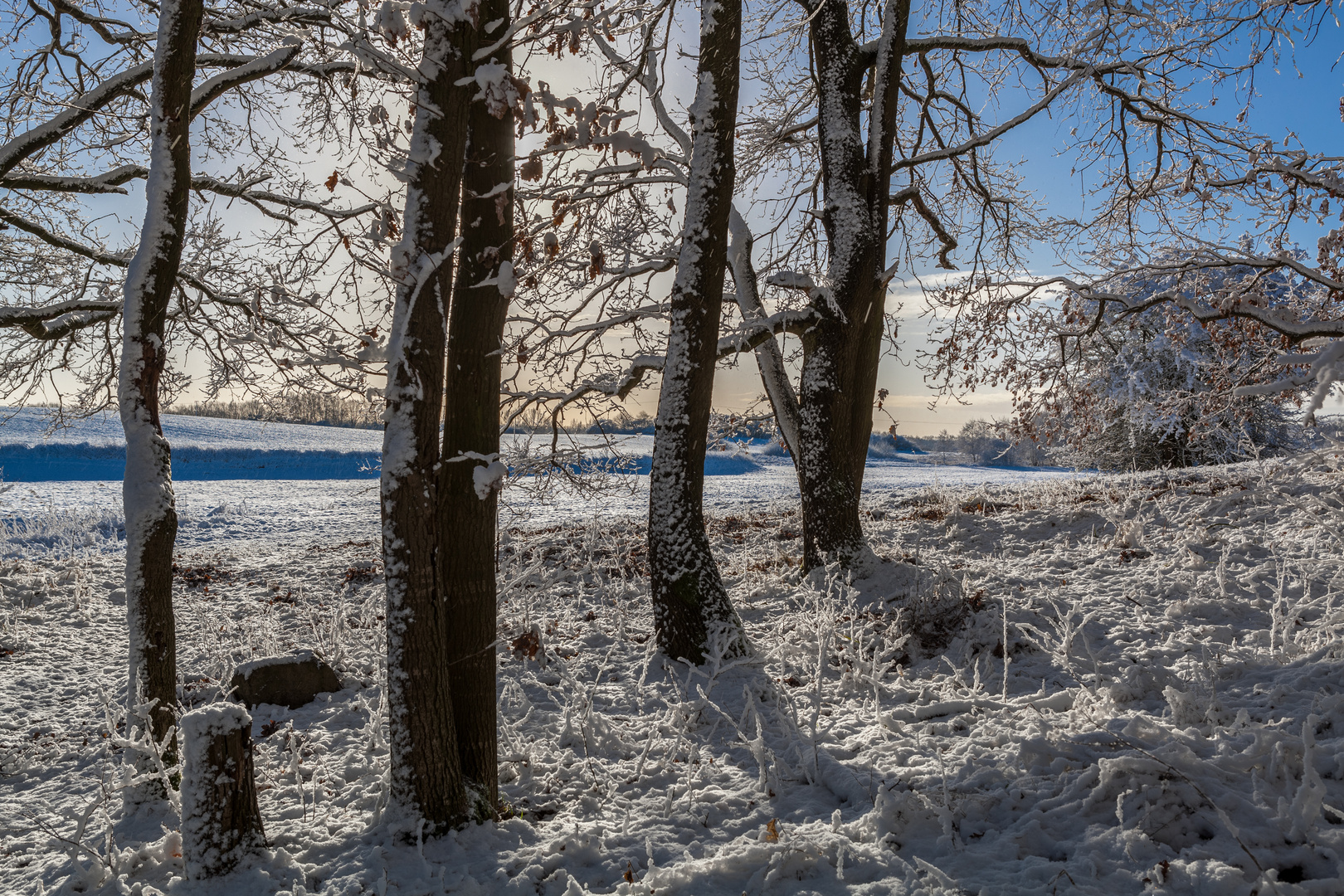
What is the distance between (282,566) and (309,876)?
914 cm

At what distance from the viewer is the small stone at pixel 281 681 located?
17.2 ft

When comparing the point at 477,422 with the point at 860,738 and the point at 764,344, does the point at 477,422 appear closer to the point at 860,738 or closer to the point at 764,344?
the point at 860,738

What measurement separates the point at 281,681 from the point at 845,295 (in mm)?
6259

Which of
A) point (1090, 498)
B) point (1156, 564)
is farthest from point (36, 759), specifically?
point (1090, 498)

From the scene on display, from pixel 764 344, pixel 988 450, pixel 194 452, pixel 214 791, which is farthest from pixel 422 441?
pixel 988 450

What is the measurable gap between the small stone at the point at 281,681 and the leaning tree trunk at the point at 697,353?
2882mm

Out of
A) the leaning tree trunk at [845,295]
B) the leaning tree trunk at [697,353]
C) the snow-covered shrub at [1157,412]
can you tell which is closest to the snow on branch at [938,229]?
the leaning tree trunk at [845,295]

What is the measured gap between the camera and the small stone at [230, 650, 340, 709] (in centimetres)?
524

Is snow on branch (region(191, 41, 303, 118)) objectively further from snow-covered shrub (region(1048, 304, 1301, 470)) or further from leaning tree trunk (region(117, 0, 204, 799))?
snow-covered shrub (region(1048, 304, 1301, 470))

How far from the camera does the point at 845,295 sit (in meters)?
7.09

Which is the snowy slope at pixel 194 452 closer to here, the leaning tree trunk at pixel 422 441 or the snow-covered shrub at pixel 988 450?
the leaning tree trunk at pixel 422 441

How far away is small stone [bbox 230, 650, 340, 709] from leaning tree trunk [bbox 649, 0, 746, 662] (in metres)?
2.88

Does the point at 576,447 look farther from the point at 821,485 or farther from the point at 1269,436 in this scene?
the point at 1269,436

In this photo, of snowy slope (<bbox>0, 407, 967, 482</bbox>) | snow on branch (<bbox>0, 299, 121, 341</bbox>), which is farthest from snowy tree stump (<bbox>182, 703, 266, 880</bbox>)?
snowy slope (<bbox>0, 407, 967, 482</bbox>)
